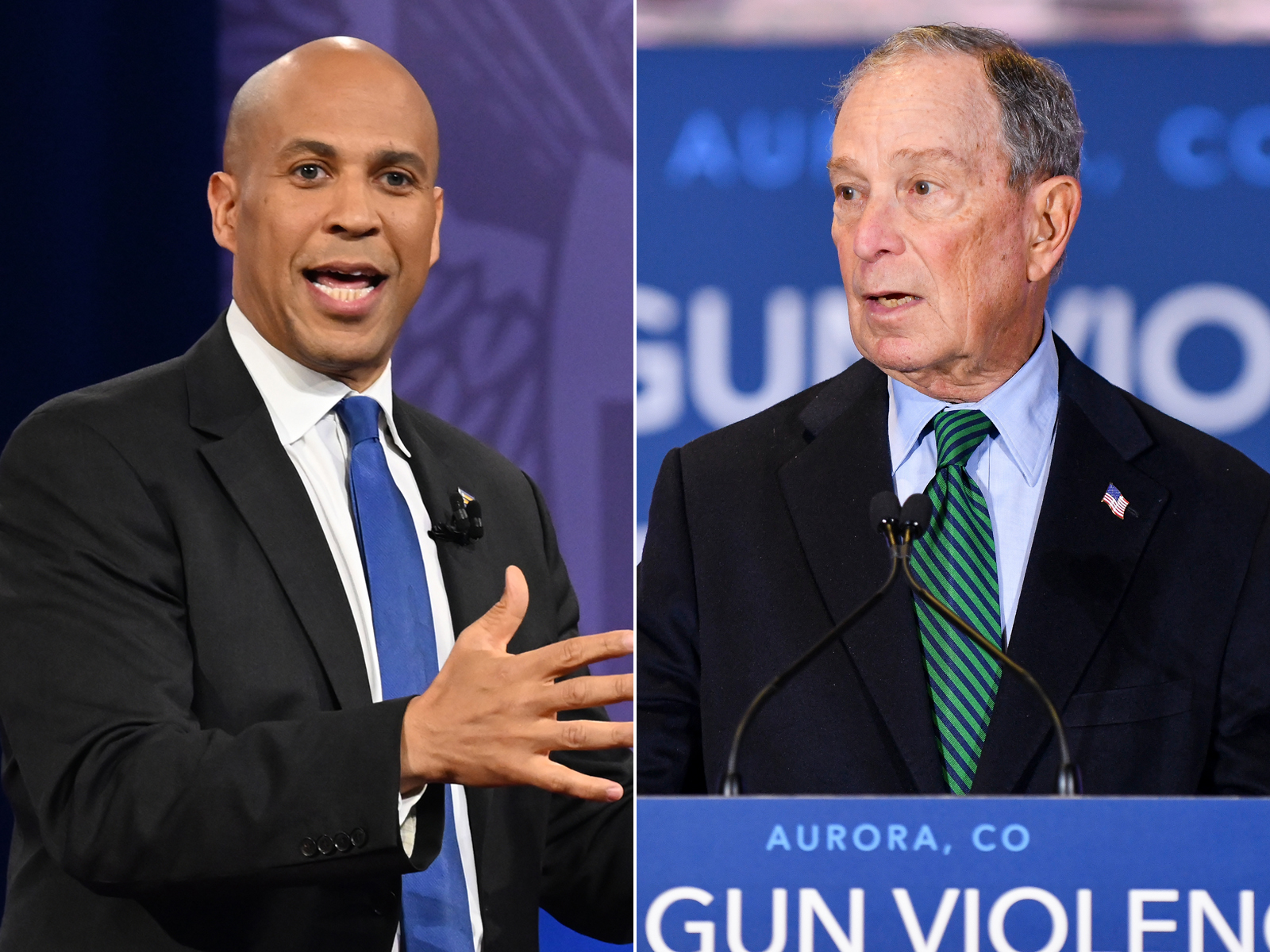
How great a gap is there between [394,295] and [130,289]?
0.62 metres

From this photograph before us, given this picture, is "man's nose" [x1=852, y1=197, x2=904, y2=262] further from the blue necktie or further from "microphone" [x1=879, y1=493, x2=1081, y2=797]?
the blue necktie

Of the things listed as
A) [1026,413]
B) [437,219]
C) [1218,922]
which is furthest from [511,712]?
[437,219]

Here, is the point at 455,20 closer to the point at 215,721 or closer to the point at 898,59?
the point at 898,59

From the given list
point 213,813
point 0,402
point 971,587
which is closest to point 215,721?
point 213,813

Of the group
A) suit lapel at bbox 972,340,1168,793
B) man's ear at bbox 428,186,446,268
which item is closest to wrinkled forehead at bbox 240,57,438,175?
man's ear at bbox 428,186,446,268

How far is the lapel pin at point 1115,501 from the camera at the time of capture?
A: 2.04 m

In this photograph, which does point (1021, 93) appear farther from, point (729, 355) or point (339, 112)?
point (339, 112)

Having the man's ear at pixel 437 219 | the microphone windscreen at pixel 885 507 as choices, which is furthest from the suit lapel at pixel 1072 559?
the man's ear at pixel 437 219

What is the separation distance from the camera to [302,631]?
7.80 feet

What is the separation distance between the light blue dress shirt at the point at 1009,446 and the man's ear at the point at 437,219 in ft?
3.51

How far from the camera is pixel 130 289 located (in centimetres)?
288

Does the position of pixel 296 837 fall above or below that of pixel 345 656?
below

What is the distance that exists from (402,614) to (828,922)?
3.26 ft

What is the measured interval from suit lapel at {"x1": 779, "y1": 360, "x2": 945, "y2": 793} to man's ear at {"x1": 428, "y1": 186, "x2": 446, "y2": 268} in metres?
0.97
